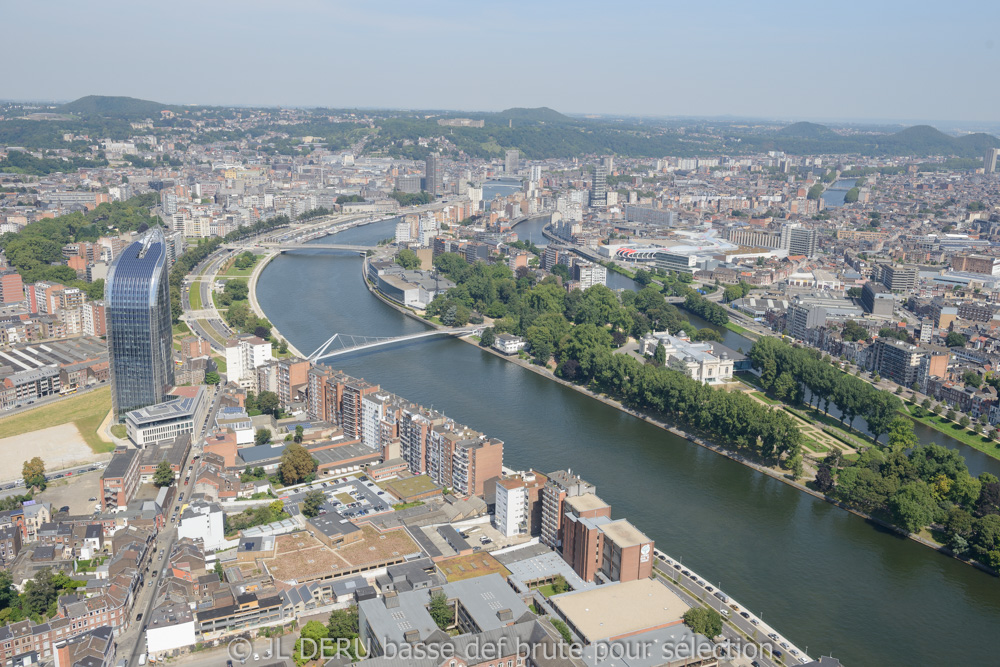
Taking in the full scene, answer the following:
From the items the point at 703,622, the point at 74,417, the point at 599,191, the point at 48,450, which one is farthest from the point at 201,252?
the point at 703,622

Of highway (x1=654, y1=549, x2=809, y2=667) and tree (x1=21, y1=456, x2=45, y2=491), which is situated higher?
tree (x1=21, y1=456, x2=45, y2=491)

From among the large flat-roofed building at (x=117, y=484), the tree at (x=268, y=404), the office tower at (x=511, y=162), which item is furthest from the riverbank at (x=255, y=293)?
the office tower at (x=511, y=162)

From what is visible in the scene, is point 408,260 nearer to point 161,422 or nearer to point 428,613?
point 161,422

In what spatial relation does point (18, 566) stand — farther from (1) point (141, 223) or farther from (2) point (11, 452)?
(1) point (141, 223)

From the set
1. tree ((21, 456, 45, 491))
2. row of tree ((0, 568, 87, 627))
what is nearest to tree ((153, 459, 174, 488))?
tree ((21, 456, 45, 491))

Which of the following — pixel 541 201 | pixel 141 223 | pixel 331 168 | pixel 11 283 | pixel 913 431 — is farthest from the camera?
pixel 331 168

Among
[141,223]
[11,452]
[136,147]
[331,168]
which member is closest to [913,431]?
[11,452]

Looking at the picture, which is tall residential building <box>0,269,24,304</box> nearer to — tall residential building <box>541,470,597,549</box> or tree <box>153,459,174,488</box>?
tree <box>153,459,174,488</box>

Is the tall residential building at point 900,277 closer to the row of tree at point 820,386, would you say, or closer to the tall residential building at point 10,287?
the row of tree at point 820,386
